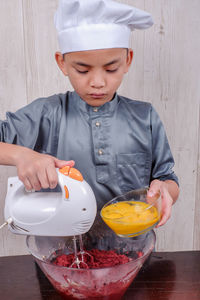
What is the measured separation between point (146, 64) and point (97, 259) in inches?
31.8

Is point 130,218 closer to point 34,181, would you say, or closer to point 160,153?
point 34,181

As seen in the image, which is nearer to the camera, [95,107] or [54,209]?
[54,209]

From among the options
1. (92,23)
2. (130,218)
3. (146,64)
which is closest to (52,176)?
(130,218)

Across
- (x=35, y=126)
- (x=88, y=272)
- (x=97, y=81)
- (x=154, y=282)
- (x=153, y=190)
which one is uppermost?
(x=97, y=81)

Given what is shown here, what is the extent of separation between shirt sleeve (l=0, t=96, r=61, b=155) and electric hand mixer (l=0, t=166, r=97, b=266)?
10.8 inches

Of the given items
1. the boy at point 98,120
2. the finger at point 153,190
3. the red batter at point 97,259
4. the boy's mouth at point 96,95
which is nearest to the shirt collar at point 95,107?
the boy at point 98,120

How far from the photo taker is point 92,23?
76 centimetres

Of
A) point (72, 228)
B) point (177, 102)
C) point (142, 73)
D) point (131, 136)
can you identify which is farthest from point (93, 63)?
point (177, 102)

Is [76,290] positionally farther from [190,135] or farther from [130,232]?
[190,135]

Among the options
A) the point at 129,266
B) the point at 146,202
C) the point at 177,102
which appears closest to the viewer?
the point at 129,266

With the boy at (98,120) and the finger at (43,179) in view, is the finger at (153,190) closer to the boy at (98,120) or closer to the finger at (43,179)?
the boy at (98,120)

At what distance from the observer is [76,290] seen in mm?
655

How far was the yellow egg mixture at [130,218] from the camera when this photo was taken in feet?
2.13

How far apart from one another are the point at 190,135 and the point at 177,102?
161mm
